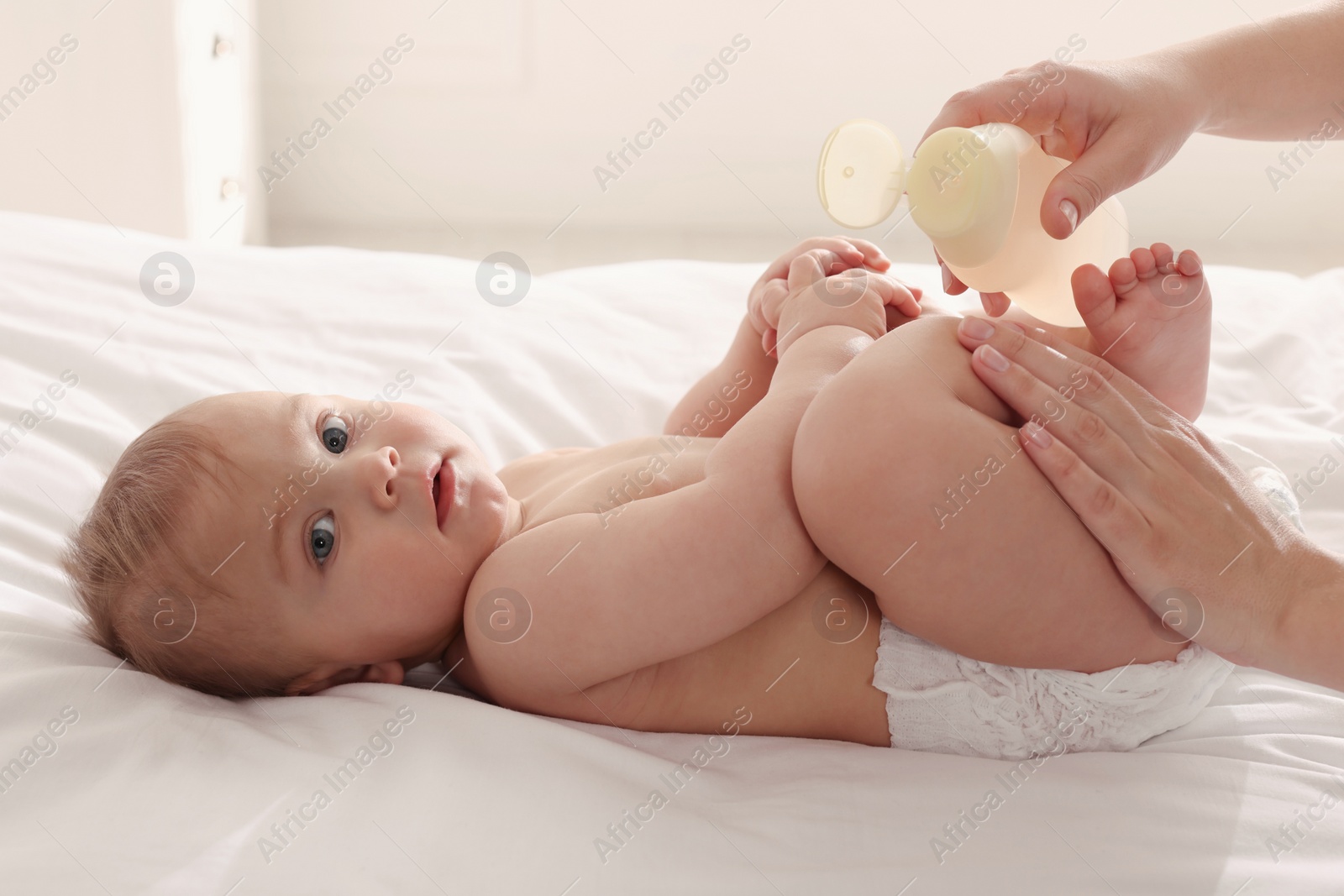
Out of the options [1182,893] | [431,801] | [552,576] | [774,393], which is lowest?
[1182,893]

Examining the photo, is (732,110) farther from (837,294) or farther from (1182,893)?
(1182,893)

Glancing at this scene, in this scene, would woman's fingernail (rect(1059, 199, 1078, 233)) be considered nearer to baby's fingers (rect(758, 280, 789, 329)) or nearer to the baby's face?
baby's fingers (rect(758, 280, 789, 329))

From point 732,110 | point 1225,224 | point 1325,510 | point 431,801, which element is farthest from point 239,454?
point 1225,224

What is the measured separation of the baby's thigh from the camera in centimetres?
80

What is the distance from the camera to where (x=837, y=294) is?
40.9 inches

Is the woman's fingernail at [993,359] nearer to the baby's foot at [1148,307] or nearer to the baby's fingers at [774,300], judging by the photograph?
the baby's foot at [1148,307]

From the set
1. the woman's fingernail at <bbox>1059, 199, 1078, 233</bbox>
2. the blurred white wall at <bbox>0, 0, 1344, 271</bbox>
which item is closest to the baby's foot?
the woman's fingernail at <bbox>1059, 199, 1078, 233</bbox>

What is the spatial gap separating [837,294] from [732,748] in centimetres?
45

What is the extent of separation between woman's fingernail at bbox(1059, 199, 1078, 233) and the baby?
0.35 ft

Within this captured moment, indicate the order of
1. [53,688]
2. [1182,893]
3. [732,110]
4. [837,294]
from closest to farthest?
[1182,893]
[53,688]
[837,294]
[732,110]

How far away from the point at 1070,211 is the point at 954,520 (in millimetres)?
265

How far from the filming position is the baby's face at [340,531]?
3.05ft

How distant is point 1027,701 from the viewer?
0.87 meters

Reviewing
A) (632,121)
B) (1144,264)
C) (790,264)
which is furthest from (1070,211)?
(632,121)
